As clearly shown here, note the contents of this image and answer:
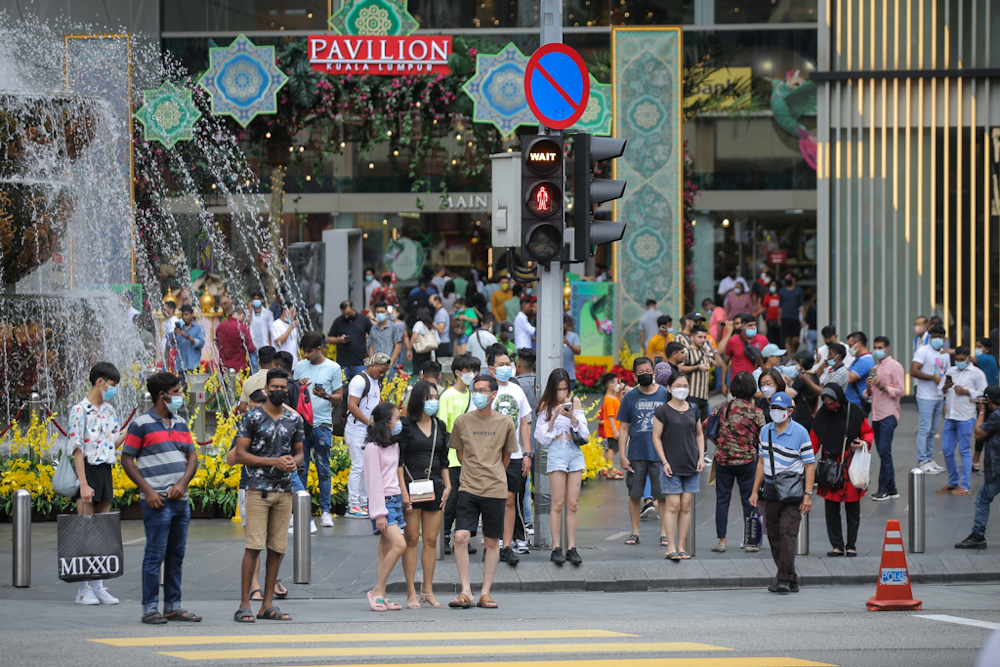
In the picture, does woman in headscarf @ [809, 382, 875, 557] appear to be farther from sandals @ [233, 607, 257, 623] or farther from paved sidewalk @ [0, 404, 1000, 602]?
sandals @ [233, 607, 257, 623]

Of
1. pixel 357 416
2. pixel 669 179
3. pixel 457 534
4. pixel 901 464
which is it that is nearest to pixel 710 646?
pixel 457 534

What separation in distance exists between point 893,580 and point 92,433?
599 centimetres

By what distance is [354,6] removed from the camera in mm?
26266

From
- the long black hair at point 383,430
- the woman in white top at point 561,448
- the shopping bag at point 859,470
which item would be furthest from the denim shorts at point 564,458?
the shopping bag at point 859,470

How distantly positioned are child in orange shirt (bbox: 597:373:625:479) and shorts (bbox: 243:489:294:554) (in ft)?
20.0

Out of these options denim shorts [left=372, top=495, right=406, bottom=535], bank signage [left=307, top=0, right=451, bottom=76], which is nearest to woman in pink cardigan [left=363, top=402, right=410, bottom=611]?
denim shorts [left=372, top=495, right=406, bottom=535]

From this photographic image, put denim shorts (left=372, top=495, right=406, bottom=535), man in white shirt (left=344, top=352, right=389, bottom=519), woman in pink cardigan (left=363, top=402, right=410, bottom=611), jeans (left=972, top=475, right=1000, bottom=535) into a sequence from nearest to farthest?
woman in pink cardigan (left=363, top=402, right=410, bottom=611), denim shorts (left=372, top=495, right=406, bottom=535), jeans (left=972, top=475, right=1000, bottom=535), man in white shirt (left=344, top=352, right=389, bottom=519)

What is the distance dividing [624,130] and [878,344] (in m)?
10.5

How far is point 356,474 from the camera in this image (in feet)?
40.5

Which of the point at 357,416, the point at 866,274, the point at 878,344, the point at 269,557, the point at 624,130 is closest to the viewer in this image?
the point at 269,557

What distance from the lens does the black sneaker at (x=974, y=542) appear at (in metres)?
11.3

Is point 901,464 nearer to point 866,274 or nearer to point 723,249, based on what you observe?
point 866,274

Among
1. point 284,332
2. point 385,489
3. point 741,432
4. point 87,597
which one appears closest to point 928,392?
point 741,432

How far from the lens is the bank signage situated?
25.8m
